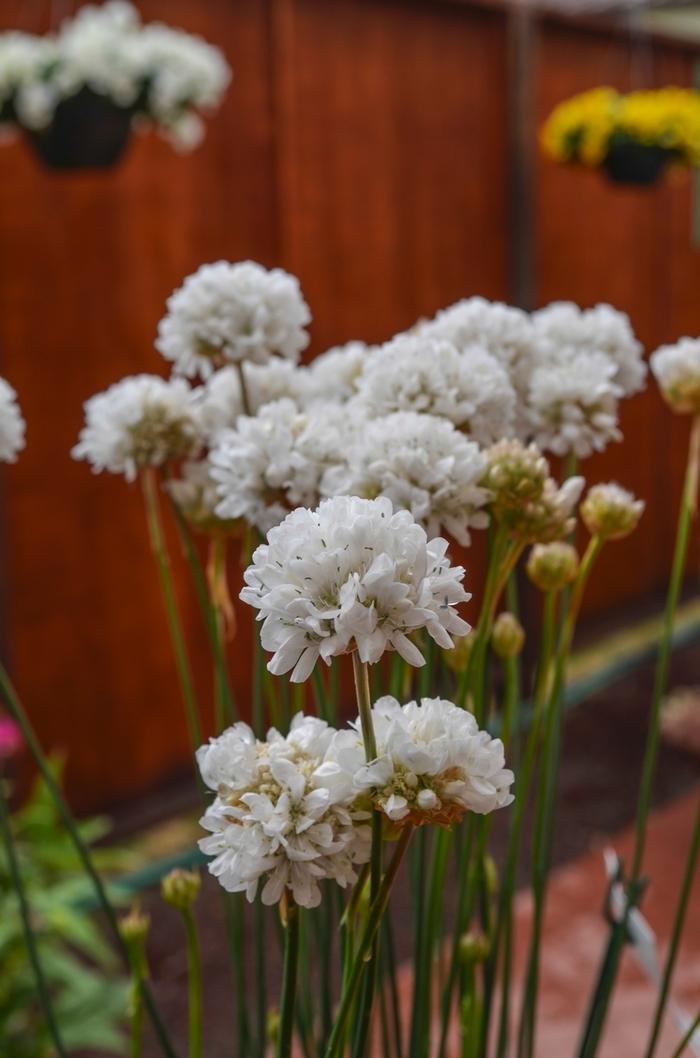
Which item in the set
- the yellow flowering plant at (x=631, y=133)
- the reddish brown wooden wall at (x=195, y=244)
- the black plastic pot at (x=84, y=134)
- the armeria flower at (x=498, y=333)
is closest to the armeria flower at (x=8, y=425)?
the armeria flower at (x=498, y=333)

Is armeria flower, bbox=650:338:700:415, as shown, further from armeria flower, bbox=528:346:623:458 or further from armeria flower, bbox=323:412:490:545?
armeria flower, bbox=323:412:490:545

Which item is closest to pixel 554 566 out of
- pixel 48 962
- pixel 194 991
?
pixel 194 991

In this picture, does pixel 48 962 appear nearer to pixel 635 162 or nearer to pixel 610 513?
pixel 610 513

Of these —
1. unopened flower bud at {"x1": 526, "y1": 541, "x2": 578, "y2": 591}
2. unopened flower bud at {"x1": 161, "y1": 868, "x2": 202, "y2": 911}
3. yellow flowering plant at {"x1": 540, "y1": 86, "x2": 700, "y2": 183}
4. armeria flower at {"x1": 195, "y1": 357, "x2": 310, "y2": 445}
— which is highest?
yellow flowering plant at {"x1": 540, "y1": 86, "x2": 700, "y2": 183}

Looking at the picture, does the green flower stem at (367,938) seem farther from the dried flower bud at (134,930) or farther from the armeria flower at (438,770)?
the dried flower bud at (134,930)

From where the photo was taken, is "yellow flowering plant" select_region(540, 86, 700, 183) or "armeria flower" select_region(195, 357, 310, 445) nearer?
"armeria flower" select_region(195, 357, 310, 445)

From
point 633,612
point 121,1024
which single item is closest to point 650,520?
point 633,612

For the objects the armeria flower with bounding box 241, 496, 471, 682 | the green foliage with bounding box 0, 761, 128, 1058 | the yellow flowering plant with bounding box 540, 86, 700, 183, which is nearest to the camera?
the armeria flower with bounding box 241, 496, 471, 682

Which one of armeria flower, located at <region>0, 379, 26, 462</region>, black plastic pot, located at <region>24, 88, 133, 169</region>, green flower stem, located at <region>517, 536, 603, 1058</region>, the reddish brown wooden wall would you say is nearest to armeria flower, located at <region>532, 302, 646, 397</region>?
green flower stem, located at <region>517, 536, 603, 1058</region>
